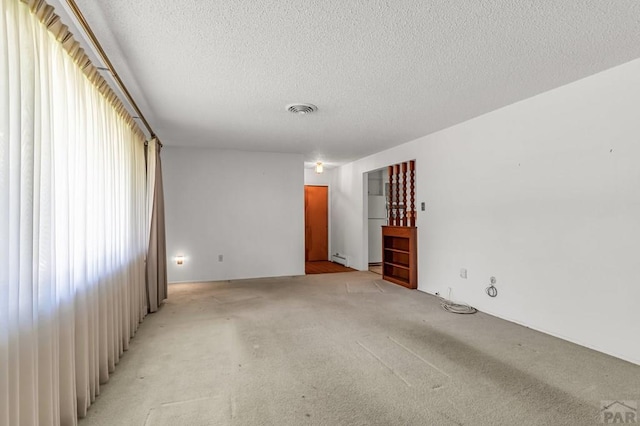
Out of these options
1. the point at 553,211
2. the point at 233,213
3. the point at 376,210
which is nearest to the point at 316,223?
the point at 376,210

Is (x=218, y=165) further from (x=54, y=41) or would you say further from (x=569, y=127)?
(x=569, y=127)

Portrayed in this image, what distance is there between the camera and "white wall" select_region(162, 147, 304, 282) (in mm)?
5812

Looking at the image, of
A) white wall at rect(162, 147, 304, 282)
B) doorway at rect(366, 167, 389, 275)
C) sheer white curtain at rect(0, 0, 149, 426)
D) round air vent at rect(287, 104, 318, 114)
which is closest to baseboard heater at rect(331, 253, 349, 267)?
doorway at rect(366, 167, 389, 275)

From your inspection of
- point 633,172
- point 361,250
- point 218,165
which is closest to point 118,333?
point 218,165

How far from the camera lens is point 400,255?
5.68m

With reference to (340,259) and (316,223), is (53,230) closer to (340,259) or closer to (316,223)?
(340,259)

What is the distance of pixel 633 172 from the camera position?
2619 millimetres

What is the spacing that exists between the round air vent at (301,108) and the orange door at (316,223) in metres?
4.41

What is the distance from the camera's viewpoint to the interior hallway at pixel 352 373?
1.94m

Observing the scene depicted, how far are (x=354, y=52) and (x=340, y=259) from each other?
5814mm

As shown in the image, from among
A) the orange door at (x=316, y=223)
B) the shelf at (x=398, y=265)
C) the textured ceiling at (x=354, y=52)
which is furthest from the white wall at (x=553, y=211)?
the orange door at (x=316, y=223)

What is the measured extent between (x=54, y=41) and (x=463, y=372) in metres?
3.32

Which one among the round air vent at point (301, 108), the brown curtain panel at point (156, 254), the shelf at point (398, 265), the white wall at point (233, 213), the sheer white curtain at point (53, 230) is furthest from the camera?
the white wall at point (233, 213)

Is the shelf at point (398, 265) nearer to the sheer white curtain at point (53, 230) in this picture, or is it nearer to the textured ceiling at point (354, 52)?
→ the textured ceiling at point (354, 52)
